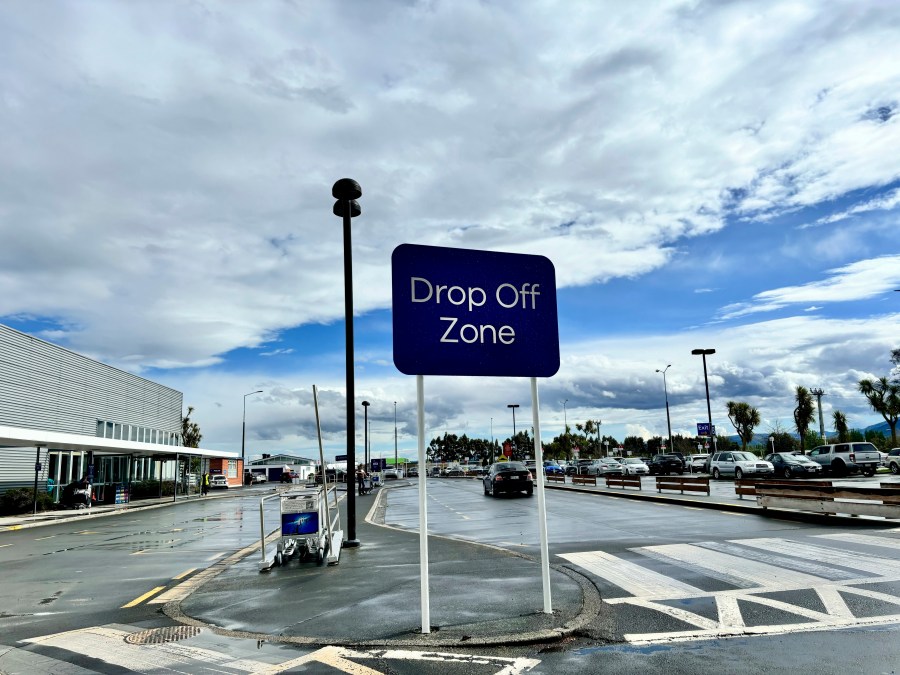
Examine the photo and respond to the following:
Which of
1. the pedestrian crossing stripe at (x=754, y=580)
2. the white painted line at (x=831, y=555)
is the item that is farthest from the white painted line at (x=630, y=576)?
the white painted line at (x=831, y=555)

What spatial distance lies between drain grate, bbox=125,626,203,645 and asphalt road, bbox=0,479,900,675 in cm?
4

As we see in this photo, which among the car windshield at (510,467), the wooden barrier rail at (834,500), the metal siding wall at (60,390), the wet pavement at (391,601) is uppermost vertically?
the metal siding wall at (60,390)

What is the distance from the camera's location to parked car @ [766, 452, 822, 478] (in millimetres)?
33406

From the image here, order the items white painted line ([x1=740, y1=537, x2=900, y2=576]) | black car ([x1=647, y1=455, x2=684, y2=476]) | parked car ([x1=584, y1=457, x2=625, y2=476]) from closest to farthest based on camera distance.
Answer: white painted line ([x1=740, y1=537, x2=900, y2=576])
black car ([x1=647, y1=455, x2=684, y2=476])
parked car ([x1=584, y1=457, x2=625, y2=476])

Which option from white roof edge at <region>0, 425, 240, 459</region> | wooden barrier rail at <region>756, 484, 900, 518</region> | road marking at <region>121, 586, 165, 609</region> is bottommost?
road marking at <region>121, 586, 165, 609</region>

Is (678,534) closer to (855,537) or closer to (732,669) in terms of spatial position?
(855,537)

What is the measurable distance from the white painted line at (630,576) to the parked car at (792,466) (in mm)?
27452

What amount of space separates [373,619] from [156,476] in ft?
179

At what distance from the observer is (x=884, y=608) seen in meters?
6.37

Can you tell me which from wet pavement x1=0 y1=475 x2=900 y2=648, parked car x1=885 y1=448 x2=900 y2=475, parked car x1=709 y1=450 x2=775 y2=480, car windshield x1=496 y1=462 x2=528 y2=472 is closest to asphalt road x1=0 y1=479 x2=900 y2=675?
wet pavement x1=0 y1=475 x2=900 y2=648

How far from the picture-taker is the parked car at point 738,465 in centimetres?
3388

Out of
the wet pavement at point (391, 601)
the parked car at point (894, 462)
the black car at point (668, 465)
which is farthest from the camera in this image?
the black car at point (668, 465)

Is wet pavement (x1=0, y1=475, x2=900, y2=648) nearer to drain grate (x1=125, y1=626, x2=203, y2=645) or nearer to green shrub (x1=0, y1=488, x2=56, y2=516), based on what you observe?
drain grate (x1=125, y1=626, x2=203, y2=645)

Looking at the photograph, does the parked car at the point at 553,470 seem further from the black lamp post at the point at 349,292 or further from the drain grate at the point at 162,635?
the drain grate at the point at 162,635
